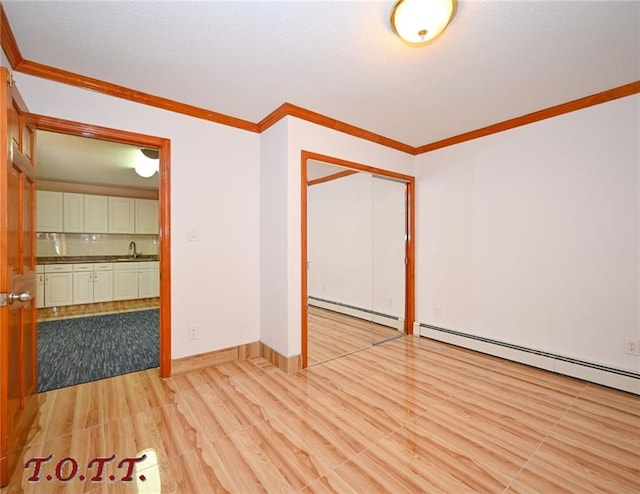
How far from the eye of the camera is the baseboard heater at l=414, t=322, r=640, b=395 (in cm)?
224

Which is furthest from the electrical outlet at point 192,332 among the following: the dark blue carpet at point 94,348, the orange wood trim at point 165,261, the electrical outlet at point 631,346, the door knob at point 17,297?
the electrical outlet at point 631,346

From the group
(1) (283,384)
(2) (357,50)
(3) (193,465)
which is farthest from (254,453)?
(2) (357,50)

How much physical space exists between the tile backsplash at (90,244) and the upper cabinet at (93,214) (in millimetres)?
288

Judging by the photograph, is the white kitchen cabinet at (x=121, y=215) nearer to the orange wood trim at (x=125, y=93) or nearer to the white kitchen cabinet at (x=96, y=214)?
the white kitchen cabinet at (x=96, y=214)

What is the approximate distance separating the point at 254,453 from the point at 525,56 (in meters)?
2.92

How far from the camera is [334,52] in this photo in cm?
185

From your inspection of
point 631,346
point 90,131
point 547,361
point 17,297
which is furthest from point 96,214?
point 631,346

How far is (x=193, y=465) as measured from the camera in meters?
1.51

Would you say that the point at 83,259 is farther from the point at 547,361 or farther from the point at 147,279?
the point at 547,361

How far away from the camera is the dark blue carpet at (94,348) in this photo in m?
2.58

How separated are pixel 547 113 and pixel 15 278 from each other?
4.05m

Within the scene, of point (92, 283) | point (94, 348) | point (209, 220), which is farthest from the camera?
point (92, 283)

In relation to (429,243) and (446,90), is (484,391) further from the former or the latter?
(446,90)

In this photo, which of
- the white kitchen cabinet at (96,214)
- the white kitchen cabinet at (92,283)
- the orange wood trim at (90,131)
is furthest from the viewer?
the white kitchen cabinet at (96,214)
